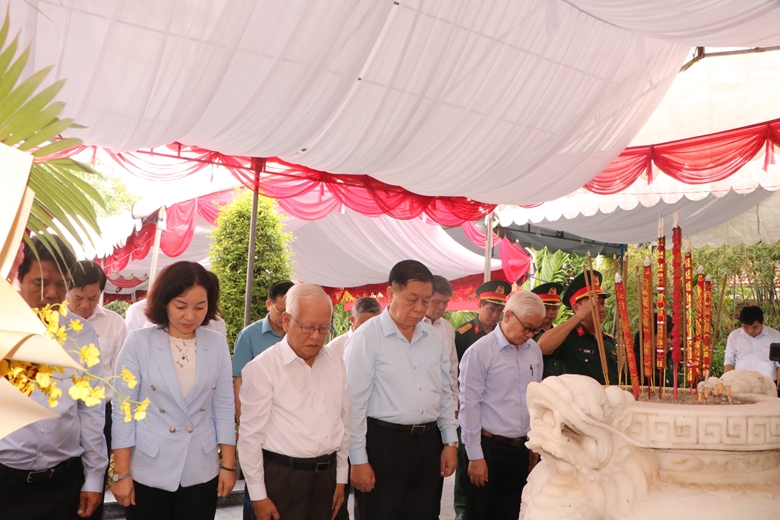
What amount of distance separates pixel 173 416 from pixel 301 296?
55cm

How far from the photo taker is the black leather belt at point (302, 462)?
236 centimetres

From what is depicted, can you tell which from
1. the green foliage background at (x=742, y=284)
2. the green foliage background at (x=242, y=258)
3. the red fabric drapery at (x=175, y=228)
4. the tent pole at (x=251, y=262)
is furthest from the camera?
the green foliage background at (x=742, y=284)

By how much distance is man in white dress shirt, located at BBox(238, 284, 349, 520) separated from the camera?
235 cm

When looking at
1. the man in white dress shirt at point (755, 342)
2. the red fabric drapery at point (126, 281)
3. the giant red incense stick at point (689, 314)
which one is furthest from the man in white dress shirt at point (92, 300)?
the red fabric drapery at point (126, 281)

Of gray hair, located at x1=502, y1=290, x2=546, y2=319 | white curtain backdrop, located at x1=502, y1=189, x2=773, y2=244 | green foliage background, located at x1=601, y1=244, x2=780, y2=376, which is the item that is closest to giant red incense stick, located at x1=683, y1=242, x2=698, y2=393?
gray hair, located at x1=502, y1=290, x2=546, y2=319

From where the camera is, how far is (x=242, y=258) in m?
5.39

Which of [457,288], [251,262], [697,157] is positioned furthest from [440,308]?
[457,288]

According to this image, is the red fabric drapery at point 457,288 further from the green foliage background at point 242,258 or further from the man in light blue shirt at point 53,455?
the man in light blue shirt at point 53,455

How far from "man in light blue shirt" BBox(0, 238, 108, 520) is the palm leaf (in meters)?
1.38

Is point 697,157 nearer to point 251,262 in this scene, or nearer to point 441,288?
point 441,288

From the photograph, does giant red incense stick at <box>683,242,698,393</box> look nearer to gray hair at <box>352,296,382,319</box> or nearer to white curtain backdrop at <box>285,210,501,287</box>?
gray hair at <box>352,296,382,319</box>

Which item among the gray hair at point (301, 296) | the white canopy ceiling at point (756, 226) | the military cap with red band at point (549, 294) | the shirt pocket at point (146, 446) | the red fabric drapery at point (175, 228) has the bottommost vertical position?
the shirt pocket at point (146, 446)

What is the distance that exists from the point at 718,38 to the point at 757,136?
6.84ft

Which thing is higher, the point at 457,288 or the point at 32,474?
the point at 457,288
